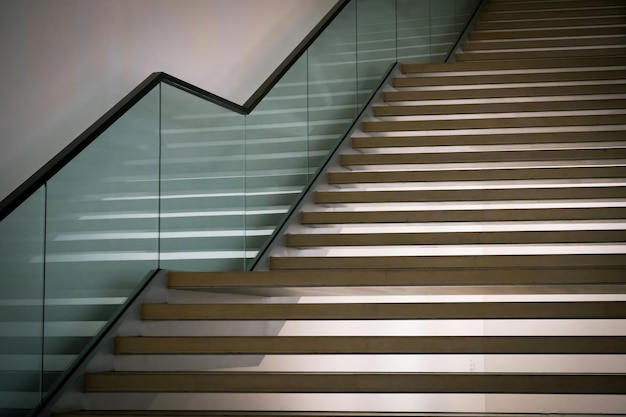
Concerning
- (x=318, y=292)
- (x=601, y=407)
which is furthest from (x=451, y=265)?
(x=601, y=407)

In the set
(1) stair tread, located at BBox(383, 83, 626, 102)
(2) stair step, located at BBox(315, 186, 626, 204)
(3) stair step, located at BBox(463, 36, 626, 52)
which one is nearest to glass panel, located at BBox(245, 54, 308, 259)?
(2) stair step, located at BBox(315, 186, 626, 204)

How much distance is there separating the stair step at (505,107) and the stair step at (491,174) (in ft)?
2.75

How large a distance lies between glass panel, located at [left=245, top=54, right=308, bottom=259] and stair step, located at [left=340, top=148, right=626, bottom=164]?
0.47m

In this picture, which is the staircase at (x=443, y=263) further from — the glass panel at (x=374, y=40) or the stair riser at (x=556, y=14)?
the glass panel at (x=374, y=40)

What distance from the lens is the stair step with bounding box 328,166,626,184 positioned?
5.50 m

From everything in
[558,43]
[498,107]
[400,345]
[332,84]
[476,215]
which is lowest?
[400,345]

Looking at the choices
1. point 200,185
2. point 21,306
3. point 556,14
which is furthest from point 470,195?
point 556,14

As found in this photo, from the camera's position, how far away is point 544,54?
25.2 ft

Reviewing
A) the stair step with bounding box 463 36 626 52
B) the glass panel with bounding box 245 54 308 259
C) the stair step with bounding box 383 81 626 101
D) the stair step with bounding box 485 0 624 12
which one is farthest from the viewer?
the stair step with bounding box 485 0 624 12

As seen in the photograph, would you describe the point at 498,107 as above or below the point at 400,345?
above

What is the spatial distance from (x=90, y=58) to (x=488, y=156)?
91.5 inches

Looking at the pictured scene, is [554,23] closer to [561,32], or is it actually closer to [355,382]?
[561,32]

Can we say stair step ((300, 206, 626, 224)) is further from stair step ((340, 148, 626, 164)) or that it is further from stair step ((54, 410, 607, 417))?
stair step ((54, 410, 607, 417))

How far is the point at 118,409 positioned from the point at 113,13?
7.40ft
